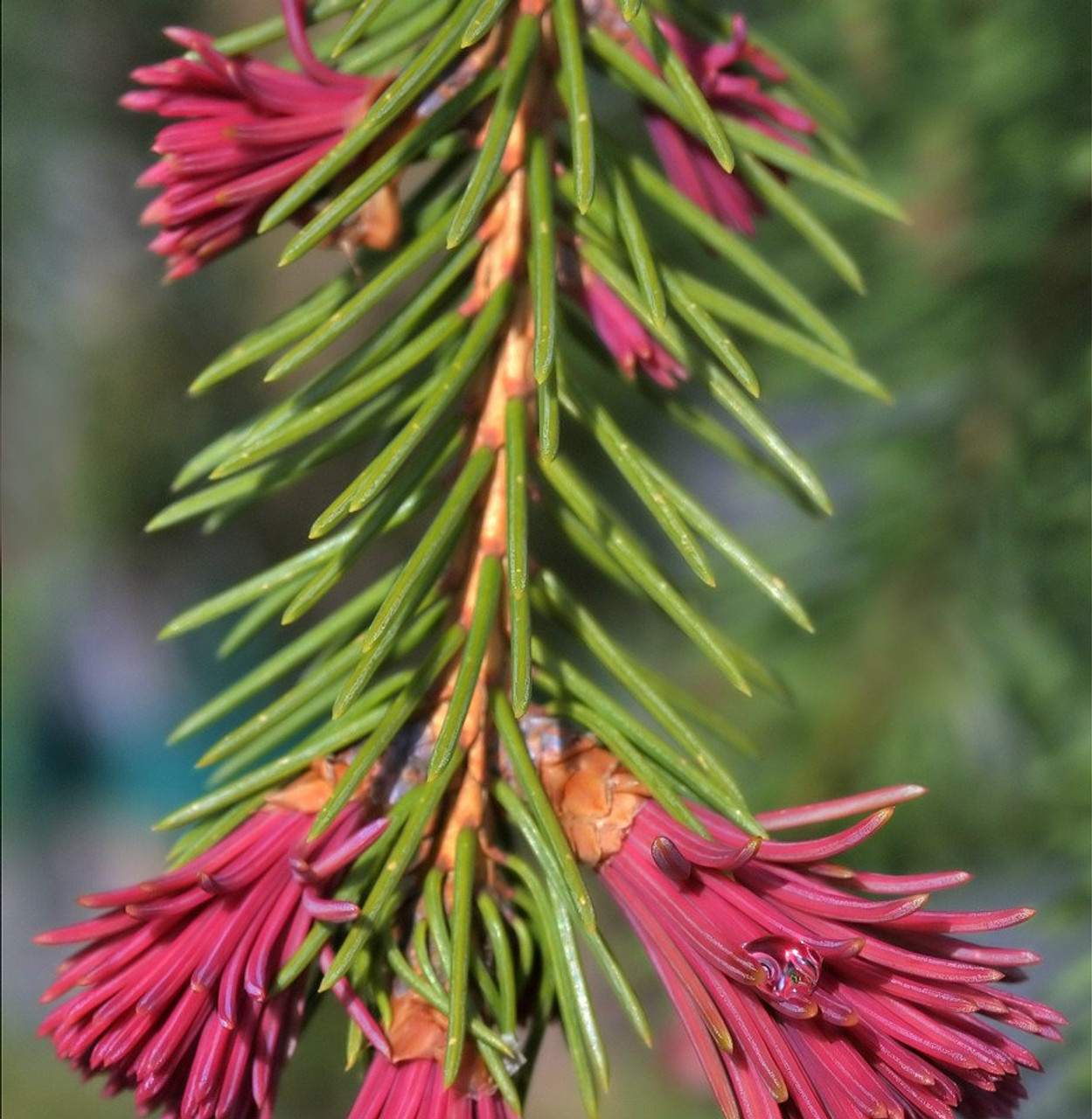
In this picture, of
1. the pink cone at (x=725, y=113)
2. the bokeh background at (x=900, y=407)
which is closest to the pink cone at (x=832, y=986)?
the pink cone at (x=725, y=113)

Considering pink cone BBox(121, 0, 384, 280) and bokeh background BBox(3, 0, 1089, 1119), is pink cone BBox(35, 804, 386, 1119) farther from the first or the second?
bokeh background BBox(3, 0, 1089, 1119)

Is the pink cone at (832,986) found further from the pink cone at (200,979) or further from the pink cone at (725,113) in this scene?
the pink cone at (725,113)

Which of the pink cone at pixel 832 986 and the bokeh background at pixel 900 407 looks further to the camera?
the bokeh background at pixel 900 407

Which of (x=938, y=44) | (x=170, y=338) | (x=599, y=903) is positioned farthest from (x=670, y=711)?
(x=599, y=903)

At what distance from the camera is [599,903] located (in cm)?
114

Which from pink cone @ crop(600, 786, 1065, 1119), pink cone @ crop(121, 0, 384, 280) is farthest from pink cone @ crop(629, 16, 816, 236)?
pink cone @ crop(600, 786, 1065, 1119)

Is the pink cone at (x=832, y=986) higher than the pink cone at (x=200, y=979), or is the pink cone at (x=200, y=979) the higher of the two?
the pink cone at (x=200, y=979)

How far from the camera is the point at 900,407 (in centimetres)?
73

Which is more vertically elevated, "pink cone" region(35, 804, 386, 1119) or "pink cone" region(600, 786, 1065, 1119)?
"pink cone" region(35, 804, 386, 1119)

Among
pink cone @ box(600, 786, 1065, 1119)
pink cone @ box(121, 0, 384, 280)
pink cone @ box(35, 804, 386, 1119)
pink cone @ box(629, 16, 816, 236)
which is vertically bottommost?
pink cone @ box(600, 786, 1065, 1119)

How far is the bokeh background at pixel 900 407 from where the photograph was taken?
2.00 ft

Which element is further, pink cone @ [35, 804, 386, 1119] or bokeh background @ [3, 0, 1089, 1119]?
bokeh background @ [3, 0, 1089, 1119]

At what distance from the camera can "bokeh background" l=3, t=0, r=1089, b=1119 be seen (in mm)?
610

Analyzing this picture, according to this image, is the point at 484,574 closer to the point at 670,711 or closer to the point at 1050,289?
the point at 670,711
